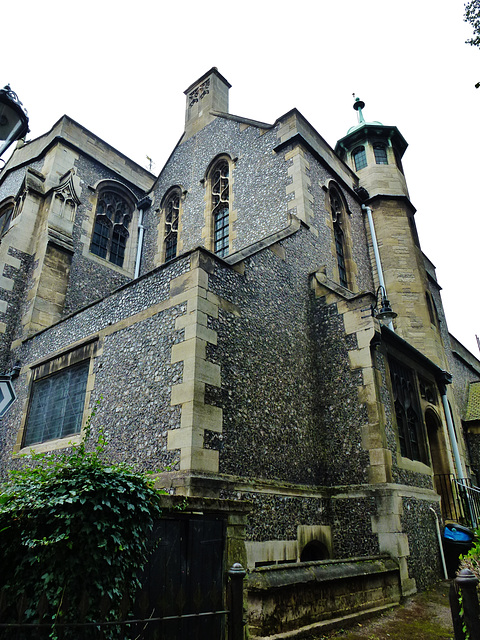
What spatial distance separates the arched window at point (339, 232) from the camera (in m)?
14.6

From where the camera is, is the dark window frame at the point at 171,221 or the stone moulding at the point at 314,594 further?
the dark window frame at the point at 171,221

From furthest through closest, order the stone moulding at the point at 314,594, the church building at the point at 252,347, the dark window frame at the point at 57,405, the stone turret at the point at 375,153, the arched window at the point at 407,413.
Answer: the stone turret at the point at 375,153, the arched window at the point at 407,413, the dark window frame at the point at 57,405, the church building at the point at 252,347, the stone moulding at the point at 314,594

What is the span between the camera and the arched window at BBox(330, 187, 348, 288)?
48.0 feet

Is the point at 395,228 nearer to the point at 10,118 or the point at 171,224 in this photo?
the point at 171,224

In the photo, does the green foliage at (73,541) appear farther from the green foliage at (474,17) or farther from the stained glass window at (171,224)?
the stained glass window at (171,224)

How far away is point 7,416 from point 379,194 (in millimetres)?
15062

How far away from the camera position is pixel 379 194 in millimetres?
17922

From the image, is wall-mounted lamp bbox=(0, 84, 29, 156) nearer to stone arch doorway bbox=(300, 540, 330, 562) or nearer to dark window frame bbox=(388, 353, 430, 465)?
stone arch doorway bbox=(300, 540, 330, 562)

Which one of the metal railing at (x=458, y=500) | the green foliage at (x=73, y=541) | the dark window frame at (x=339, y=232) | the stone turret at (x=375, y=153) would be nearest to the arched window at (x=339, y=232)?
the dark window frame at (x=339, y=232)

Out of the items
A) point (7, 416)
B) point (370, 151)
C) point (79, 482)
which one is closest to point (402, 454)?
point (79, 482)

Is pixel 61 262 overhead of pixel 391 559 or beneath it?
overhead

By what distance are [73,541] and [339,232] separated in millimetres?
13569

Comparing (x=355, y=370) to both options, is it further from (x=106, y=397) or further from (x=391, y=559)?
(x=106, y=397)

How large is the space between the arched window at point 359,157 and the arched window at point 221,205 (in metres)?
6.82
